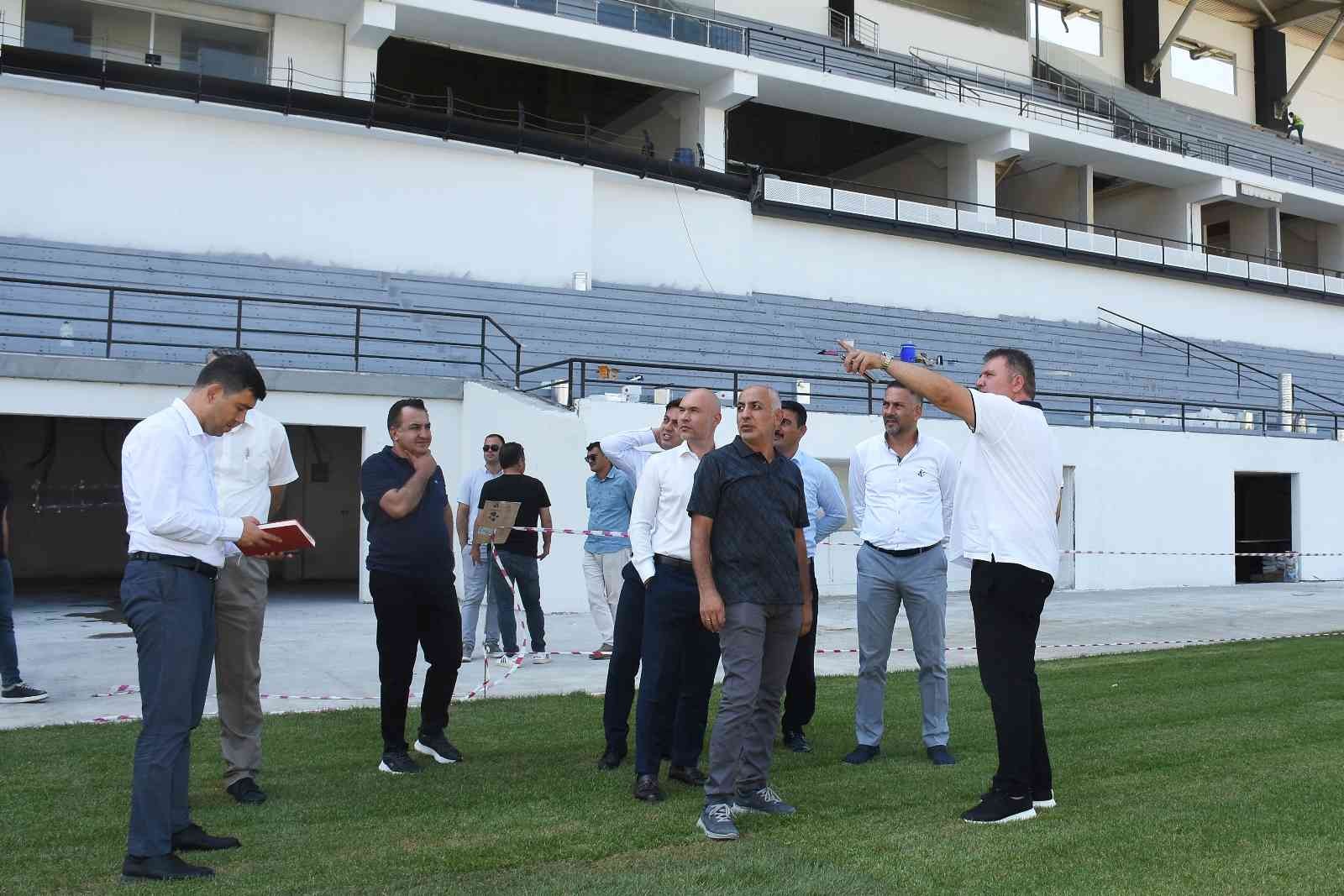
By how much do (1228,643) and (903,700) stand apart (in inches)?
207

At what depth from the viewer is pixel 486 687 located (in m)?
9.01

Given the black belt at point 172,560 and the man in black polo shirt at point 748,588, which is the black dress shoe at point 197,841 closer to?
the black belt at point 172,560

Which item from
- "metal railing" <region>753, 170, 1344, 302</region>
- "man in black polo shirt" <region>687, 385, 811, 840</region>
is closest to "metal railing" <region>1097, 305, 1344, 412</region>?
"metal railing" <region>753, 170, 1344, 302</region>

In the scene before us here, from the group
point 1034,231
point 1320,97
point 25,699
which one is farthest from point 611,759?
point 1320,97

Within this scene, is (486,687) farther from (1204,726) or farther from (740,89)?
(740,89)

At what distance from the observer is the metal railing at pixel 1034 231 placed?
2995cm

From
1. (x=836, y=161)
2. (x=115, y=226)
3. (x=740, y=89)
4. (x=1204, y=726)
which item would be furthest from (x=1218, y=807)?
(x=836, y=161)

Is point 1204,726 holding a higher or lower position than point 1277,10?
lower

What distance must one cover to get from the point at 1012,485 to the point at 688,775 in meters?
2.20

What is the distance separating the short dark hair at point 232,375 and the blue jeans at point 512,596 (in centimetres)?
555

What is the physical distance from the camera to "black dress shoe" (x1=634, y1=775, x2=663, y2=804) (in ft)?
18.7

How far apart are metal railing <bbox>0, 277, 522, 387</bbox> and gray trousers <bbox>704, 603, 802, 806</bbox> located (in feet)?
35.6

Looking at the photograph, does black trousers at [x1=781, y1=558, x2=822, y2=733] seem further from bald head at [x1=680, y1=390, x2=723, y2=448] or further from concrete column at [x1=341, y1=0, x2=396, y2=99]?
concrete column at [x1=341, y1=0, x2=396, y2=99]

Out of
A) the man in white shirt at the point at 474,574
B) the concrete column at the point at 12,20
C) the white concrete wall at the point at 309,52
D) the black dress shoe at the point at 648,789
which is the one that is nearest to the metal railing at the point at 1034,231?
the white concrete wall at the point at 309,52
